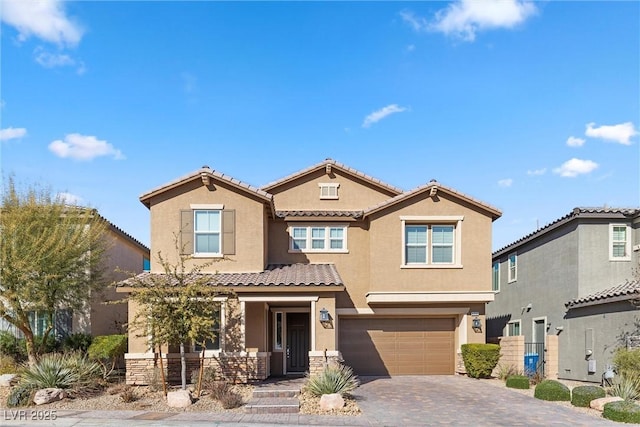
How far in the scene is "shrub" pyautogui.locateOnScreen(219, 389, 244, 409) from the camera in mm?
14641

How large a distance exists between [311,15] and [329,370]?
34.5 ft

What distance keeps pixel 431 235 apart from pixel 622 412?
31.0 ft

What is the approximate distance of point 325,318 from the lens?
17969 millimetres

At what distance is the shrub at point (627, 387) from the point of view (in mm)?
14828

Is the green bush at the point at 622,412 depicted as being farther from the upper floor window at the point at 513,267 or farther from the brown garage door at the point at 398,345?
the upper floor window at the point at 513,267

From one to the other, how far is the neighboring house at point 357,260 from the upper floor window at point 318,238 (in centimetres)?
4

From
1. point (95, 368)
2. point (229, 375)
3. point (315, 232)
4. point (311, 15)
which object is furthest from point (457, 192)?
point (95, 368)

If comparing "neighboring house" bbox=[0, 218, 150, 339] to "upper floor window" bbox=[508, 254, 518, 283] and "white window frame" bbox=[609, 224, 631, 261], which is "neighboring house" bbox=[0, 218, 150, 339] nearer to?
"upper floor window" bbox=[508, 254, 518, 283]

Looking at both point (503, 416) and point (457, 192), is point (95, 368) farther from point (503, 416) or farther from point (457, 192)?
point (457, 192)

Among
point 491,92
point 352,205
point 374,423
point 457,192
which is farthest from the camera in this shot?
point 352,205

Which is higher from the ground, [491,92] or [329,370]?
[491,92]

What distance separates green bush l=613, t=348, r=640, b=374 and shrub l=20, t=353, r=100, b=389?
1544 centimetres

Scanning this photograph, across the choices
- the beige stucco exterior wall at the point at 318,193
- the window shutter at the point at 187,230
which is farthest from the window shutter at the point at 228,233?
the beige stucco exterior wall at the point at 318,193

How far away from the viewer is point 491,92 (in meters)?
18.4
